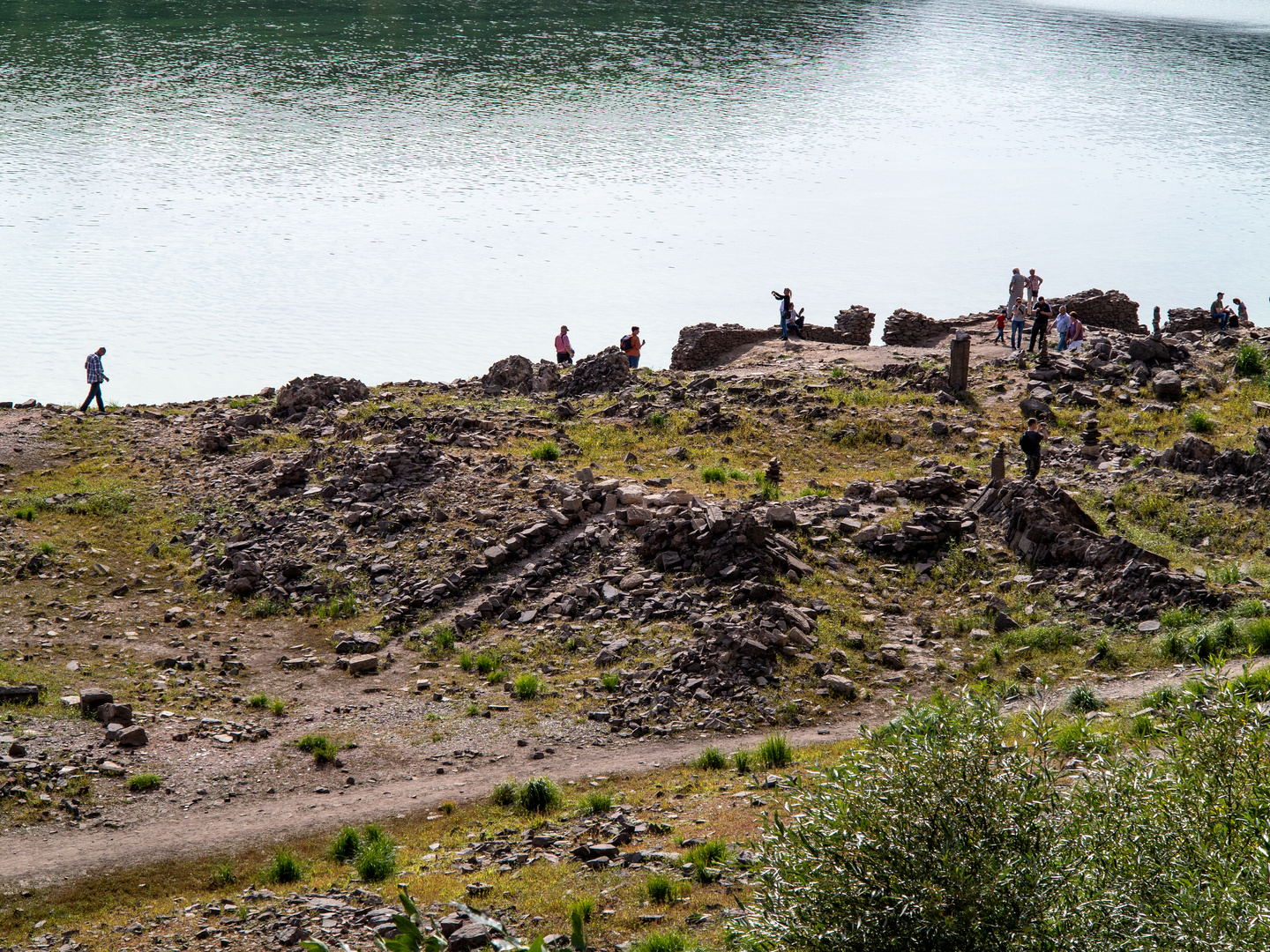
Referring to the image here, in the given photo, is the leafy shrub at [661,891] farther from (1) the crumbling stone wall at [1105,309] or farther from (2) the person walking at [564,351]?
(1) the crumbling stone wall at [1105,309]

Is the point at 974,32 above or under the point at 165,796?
above

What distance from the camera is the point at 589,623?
19.3 meters

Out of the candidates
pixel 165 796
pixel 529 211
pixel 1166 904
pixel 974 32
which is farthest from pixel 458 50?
pixel 1166 904

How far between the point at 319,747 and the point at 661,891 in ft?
20.9

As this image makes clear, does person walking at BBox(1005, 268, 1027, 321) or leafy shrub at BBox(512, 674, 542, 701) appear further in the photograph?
person walking at BBox(1005, 268, 1027, 321)

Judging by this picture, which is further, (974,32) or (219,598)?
(974,32)

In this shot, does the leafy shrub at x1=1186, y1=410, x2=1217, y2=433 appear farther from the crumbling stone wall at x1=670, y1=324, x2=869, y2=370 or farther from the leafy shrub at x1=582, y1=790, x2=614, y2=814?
the leafy shrub at x1=582, y1=790, x2=614, y2=814

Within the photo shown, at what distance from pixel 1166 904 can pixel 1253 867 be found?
59cm

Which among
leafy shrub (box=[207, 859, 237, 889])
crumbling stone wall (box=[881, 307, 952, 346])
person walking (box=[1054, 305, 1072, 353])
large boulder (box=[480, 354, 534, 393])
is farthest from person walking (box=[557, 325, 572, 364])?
leafy shrub (box=[207, 859, 237, 889])

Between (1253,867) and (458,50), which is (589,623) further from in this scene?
(458,50)

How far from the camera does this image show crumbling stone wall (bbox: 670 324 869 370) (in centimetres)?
3781

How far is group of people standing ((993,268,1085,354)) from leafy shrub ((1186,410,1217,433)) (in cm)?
554

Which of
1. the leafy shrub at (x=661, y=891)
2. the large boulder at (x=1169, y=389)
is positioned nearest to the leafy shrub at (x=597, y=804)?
the leafy shrub at (x=661, y=891)

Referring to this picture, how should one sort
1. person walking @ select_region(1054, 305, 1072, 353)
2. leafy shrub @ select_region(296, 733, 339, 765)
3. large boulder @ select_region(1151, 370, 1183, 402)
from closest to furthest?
leafy shrub @ select_region(296, 733, 339, 765), large boulder @ select_region(1151, 370, 1183, 402), person walking @ select_region(1054, 305, 1072, 353)
